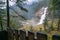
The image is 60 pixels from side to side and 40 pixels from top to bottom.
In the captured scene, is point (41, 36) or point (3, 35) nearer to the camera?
point (41, 36)

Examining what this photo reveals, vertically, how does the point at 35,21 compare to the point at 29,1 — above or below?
below

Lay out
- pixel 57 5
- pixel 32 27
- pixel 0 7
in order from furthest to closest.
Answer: pixel 32 27
pixel 57 5
pixel 0 7

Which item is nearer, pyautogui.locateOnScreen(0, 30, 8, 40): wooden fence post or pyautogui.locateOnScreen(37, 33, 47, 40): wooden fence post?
pyautogui.locateOnScreen(37, 33, 47, 40): wooden fence post

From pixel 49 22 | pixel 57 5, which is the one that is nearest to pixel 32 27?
pixel 49 22

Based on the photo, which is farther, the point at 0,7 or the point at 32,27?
the point at 32,27

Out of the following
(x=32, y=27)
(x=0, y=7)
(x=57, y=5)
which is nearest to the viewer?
(x=0, y=7)

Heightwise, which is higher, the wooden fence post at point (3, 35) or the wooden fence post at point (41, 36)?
the wooden fence post at point (41, 36)

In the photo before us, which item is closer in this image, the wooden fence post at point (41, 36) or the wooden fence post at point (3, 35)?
the wooden fence post at point (41, 36)

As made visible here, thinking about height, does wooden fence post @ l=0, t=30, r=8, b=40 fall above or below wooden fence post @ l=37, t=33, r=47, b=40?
below

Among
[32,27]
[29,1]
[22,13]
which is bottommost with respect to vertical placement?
[32,27]

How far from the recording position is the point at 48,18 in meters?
4.84

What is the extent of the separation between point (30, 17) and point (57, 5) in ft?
2.95

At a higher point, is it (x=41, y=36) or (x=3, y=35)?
(x=41, y=36)

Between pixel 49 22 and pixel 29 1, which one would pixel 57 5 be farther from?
pixel 29 1
